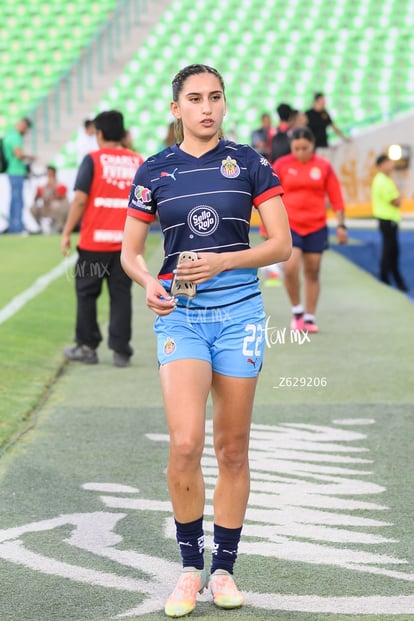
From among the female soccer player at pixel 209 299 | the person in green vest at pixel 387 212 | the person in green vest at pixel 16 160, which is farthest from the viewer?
the person in green vest at pixel 16 160

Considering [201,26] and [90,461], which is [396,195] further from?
[201,26]

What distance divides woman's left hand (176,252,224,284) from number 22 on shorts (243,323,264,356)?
281 millimetres

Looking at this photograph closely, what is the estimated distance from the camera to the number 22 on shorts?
4.27m

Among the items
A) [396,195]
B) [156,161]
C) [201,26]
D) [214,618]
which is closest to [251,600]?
Result: [214,618]

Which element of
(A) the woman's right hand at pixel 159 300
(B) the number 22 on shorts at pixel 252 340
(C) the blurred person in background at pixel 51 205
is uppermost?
(A) the woman's right hand at pixel 159 300

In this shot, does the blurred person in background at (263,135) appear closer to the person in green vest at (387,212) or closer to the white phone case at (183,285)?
the person in green vest at (387,212)

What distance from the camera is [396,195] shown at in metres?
19.0

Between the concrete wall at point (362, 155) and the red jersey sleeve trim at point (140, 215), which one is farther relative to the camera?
the concrete wall at point (362, 155)

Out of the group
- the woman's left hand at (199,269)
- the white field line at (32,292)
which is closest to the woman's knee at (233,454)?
the woman's left hand at (199,269)

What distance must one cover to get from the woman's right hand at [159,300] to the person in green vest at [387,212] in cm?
1481

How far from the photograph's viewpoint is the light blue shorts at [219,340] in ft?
13.9

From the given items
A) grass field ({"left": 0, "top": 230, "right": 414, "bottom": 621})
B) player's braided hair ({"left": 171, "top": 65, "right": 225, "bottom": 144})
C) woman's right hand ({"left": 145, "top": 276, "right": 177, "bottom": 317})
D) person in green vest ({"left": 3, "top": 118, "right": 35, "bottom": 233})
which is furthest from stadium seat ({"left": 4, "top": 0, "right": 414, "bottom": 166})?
woman's right hand ({"left": 145, "top": 276, "right": 177, "bottom": 317})

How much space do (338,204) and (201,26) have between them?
25754 millimetres

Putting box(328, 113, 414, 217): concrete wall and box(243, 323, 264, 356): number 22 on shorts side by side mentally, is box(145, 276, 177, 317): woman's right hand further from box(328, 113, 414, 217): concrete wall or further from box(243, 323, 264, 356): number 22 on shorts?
box(328, 113, 414, 217): concrete wall
